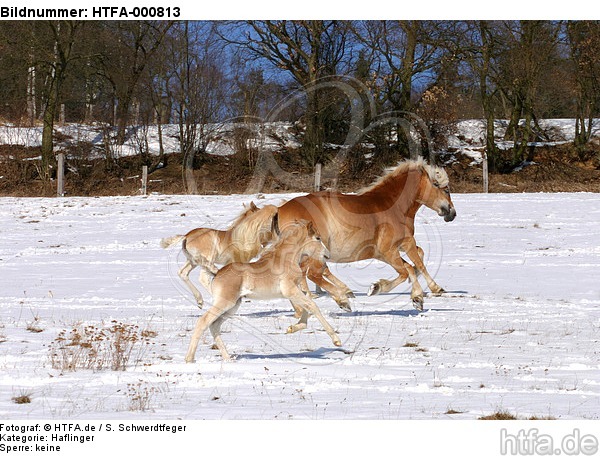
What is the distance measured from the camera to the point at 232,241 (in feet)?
40.3

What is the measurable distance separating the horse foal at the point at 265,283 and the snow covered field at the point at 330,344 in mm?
391

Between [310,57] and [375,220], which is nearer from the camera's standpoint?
[375,220]

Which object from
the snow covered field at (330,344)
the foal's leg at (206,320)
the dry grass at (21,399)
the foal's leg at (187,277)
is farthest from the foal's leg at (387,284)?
the dry grass at (21,399)

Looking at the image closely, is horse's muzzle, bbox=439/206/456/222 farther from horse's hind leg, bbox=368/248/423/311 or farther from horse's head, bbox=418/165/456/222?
horse's hind leg, bbox=368/248/423/311

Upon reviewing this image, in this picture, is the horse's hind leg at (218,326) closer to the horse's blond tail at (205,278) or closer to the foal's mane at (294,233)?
the foal's mane at (294,233)

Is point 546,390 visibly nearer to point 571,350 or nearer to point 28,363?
point 571,350

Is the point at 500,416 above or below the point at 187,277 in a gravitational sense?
below

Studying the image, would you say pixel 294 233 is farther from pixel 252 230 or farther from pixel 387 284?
pixel 387 284

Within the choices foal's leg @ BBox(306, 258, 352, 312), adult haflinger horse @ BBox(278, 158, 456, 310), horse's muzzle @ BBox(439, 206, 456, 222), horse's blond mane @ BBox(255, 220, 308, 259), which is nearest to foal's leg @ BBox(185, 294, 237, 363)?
horse's blond mane @ BBox(255, 220, 308, 259)

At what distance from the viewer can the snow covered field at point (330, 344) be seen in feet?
23.4

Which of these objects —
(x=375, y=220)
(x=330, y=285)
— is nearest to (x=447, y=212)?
(x=375, y=220)

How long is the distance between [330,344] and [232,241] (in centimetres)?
286

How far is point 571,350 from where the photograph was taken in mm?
9844
